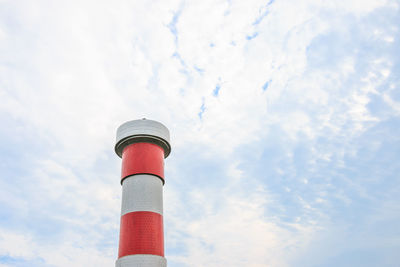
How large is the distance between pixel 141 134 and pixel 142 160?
2.16 metres

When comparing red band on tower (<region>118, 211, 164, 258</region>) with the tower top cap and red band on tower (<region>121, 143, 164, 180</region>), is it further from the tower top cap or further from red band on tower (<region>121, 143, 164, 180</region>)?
the tower top cap

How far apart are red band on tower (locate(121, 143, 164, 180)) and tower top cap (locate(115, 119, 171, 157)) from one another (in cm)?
42

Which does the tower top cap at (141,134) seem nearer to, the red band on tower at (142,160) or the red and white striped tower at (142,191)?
the red and white striped tower at (142,191)

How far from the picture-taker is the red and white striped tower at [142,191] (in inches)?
797

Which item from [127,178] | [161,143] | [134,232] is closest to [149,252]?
[134,232]

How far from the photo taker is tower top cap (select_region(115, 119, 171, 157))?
2403 cm

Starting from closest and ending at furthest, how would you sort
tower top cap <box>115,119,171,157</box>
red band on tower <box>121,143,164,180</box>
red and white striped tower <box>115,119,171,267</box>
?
1. red and white striped tower <box>115,119,171,267</box>
2. red band on tower <box>121,143,164,180</box>
3. tower top cap <box>115,119,171,157</box>

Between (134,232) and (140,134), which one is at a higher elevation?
(140,134)

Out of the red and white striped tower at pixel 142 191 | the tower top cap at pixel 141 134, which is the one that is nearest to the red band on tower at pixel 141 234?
the red and white striped tower at pixel 142 191

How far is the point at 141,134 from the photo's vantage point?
23.9m

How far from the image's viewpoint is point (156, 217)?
21547 millimetres

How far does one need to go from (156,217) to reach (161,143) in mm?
6036

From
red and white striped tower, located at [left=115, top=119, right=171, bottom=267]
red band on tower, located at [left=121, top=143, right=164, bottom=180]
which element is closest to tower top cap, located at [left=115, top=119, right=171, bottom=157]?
red and white striped tower, located at [left=115, top=119, right=171, bottom=267]

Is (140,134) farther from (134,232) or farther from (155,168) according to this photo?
(134,232)
